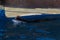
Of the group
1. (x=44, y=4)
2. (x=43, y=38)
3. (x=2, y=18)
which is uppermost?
(x=44, y=4)

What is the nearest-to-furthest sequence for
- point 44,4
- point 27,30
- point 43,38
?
point 43,38
point 27,30
point 44,4

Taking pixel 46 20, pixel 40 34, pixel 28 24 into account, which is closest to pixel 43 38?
pixel 40 34

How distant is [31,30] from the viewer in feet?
10.3

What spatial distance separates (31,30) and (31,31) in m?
0.08

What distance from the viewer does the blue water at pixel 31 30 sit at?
108 inches

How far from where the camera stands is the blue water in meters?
2.75

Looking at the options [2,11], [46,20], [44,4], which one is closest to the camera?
[46,20]

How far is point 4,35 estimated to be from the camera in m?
2.87

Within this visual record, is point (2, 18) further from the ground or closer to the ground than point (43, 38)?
further from the ground

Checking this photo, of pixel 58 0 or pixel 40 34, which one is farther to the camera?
pixel 58 0

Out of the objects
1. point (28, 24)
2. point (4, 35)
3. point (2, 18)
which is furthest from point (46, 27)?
point (2, 18)

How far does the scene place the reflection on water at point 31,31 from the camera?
2748 millimetres

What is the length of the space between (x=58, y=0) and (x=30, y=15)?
167cm

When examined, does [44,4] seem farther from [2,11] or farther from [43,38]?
[43,38]
